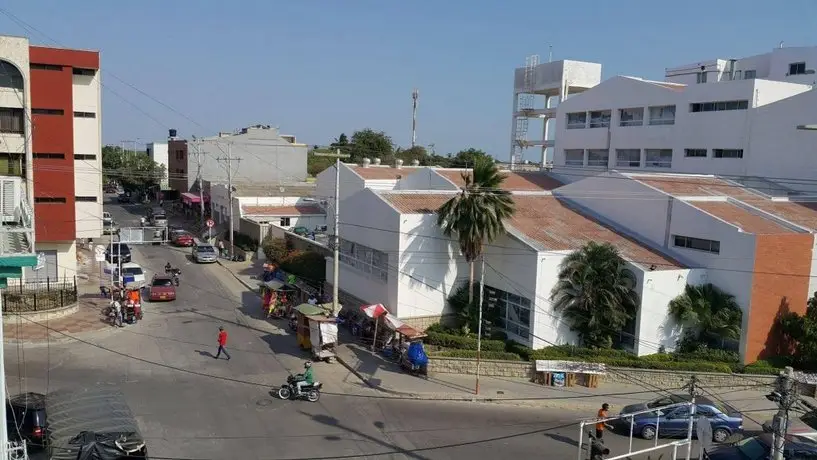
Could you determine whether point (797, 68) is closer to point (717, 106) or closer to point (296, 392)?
point (717, 106)

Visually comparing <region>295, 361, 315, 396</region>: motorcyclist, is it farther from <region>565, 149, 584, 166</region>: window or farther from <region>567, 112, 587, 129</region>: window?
<region>567, 112, 587, 129</region>: window

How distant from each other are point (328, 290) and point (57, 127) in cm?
1597

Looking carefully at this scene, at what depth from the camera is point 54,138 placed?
32.7 metres

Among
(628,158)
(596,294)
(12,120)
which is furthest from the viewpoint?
(628,158)

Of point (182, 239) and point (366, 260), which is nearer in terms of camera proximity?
point (366, 260)

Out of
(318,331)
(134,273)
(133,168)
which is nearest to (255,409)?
(318,331)

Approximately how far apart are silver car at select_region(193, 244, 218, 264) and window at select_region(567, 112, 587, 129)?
2887cm

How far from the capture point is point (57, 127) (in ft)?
107

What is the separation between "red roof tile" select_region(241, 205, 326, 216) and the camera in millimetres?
50722

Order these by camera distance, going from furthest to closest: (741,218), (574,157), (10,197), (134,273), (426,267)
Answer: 1. (574,157)
2. (134,273)
3. (741,218)
4. (426,267)
5. (10,197)

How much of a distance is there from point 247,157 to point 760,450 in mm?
61178

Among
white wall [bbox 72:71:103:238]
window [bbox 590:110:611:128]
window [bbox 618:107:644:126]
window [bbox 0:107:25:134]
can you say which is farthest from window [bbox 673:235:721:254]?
window [bbox 0:107:25:134]

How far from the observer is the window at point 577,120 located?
5044 cm

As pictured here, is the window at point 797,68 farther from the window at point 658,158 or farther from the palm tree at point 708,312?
the palm tree at point 708,312
